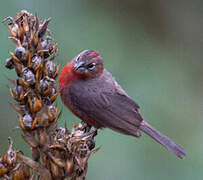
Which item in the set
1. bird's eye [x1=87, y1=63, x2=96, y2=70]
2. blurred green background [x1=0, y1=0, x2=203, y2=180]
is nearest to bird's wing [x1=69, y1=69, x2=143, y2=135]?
bird's eye [x1=87, y1=63, x2=96, y2=70]

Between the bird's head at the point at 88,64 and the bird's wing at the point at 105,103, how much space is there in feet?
0.30

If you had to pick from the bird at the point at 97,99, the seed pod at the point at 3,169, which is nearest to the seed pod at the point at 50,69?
the seed pod at the point at 3,169

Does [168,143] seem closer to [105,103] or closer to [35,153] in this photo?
[105,103]

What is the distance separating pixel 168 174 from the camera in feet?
11.2

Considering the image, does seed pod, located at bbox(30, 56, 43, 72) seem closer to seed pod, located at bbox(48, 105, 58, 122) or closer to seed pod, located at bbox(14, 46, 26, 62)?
seed pod, located at bbox(14, 46, 26, 62)

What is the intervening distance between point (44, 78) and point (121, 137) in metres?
1.64

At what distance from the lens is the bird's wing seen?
4.09m

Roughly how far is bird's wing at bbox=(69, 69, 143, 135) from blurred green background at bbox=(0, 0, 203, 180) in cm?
35

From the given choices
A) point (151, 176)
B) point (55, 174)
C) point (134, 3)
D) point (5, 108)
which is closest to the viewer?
point (55, 174)

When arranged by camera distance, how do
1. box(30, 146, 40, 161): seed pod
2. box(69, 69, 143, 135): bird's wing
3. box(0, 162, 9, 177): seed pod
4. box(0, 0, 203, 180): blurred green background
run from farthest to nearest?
box(69, 69, 143, 135): bird's wing → box(0, 0, 203, 180): blurred green background → box(30, 146, 40, 161): seed pod → box(0, 162, 9, 177): seed pod

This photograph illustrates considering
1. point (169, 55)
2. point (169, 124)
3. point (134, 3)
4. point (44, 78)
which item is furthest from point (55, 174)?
point (134, 3)

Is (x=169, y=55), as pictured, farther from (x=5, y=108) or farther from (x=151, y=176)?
(x=5, y=108)

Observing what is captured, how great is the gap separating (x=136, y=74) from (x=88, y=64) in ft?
1.88

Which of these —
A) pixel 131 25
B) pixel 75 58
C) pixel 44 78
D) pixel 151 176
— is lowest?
pixel 151 176
